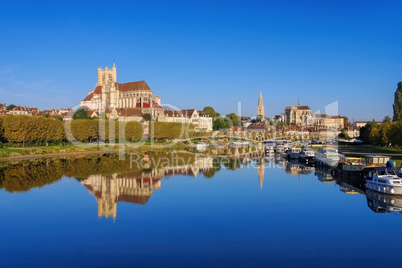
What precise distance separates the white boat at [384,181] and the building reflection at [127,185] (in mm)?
12652

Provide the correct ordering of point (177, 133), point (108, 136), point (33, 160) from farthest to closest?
point (177, 133), point (108, 136), point (33, 160)

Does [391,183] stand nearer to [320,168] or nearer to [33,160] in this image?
[320,168]

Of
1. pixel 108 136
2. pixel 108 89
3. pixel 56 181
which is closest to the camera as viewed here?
pixel 56 181

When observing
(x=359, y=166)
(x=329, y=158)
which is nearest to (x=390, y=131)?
(x=329, y=158)

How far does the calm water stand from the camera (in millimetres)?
11945

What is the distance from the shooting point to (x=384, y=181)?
2164 cm

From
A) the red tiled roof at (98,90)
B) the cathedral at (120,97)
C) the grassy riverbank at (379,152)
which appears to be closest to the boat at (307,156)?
the grassy riverbank at (379,152)

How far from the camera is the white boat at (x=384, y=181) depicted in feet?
68.9

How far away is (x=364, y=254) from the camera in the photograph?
12273 millimetres

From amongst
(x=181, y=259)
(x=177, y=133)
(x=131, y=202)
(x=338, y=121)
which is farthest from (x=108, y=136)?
(x=338, y=121)

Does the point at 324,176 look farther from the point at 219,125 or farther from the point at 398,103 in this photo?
the point at 219,125

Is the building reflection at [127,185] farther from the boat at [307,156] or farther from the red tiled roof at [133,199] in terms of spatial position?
the boat at [307,156]

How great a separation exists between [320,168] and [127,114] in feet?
234

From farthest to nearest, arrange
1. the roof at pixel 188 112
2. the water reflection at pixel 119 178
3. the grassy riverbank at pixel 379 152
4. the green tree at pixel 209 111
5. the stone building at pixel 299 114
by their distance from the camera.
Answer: the stone building at pixel 299 114 < the green tree at pixel 209 111 < the roof at pixel 188 112 < the grassy riverbank at pixel 379 152 < the water reflection at pixel 119 178
